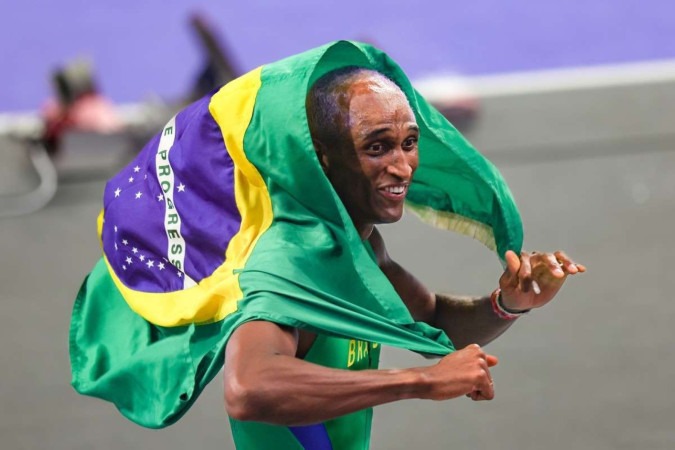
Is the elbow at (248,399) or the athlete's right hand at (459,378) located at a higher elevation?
the athlete's right hand at (459,378)

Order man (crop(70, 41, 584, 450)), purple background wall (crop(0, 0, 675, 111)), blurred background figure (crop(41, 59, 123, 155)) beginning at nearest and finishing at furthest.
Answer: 1. man (crop(70, 41, 584, 450))
2. blurred background figure (crop(41, 59, 123, 155))
3. purple background wall (crop(0, 0, 675, 111))

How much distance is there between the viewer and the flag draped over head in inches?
77.7

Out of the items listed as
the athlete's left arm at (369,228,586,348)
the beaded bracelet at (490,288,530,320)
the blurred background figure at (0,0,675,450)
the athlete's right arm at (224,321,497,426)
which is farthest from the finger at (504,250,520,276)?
the blurred background figure at (0,0,675,450)

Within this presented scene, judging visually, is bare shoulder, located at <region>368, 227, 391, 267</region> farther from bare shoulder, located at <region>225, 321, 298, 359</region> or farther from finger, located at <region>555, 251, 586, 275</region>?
bare shoulder, located at <region>225, 321, 298, 359</region>

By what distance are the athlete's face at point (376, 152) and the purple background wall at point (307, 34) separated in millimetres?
5336

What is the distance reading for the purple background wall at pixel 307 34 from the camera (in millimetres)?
7598

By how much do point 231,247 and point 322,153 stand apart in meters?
0.25

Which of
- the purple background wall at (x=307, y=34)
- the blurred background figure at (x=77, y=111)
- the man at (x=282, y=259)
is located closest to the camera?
the man at (x=282, y=259)

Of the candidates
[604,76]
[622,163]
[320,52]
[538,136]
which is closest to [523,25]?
[604,76]

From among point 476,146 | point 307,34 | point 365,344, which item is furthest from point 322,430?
point 307,34

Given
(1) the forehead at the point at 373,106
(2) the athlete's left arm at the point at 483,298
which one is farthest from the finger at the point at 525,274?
(1) the forehead at the point at 373,106

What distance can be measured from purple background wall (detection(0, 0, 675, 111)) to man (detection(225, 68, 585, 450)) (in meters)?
5.07

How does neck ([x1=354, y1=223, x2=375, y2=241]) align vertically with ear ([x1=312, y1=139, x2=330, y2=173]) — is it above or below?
below

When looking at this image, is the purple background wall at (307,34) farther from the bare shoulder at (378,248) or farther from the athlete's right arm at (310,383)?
the athlete's right arm at (310,383)
